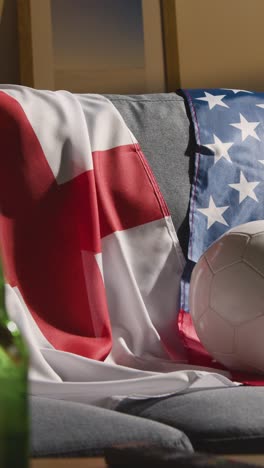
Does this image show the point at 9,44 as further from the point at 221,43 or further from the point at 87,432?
the point at 87,432

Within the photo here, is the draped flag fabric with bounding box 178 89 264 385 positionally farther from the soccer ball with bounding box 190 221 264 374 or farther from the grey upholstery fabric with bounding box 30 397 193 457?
the grey upholstery fabric with bounding box 30 397 193 457

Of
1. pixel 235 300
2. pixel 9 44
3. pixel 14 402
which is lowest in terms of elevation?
pixel 235 300

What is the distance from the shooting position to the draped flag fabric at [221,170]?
6.88 feet

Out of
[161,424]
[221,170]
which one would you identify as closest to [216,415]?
[161,424]

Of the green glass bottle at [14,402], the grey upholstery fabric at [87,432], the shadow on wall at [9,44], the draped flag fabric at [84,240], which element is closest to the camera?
the green glass bottle at [14,402]

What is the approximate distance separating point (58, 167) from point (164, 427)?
3.41 feet

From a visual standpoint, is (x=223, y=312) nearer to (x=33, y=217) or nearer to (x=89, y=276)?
(x=89, y=276)

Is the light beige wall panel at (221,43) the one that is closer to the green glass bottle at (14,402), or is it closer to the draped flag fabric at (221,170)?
the draped flag fabric at (221,170)

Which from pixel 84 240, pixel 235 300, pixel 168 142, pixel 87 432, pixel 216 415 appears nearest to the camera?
pixel 87 432

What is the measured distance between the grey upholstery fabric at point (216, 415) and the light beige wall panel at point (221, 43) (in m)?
2.58

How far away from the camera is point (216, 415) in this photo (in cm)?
126

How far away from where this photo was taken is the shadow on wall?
3771mm

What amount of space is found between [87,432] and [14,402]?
67cm

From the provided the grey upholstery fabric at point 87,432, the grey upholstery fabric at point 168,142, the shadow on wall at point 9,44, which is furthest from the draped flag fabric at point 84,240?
the shadow on wall at point 9,44
